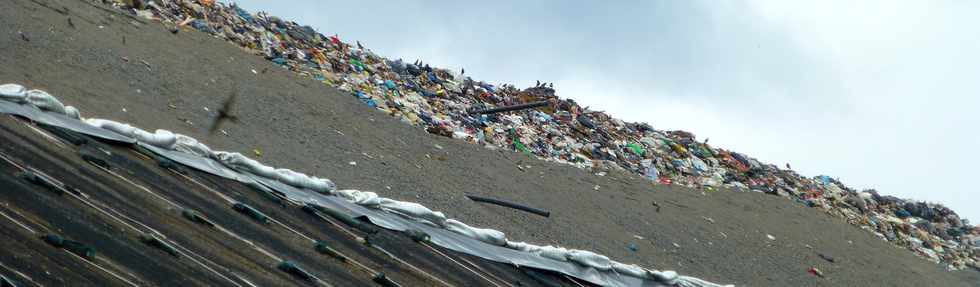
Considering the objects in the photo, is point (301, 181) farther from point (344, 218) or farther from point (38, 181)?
point (38, 181)

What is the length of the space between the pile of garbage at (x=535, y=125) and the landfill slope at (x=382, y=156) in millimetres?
747

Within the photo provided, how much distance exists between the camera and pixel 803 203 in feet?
72.3

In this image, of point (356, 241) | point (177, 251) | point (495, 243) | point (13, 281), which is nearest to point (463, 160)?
point (495, 243)

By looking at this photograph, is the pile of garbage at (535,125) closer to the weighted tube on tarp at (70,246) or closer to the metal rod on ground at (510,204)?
the metal rod on ground at (510,204)

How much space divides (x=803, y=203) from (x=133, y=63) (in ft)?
40.9

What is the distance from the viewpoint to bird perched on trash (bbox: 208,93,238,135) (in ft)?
41.9

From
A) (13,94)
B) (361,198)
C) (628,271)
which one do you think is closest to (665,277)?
(628,271)

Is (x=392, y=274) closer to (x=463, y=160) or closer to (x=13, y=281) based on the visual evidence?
(x=13, y=281)

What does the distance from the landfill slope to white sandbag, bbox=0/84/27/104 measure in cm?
275

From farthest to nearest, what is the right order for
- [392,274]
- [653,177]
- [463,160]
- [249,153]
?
[653,177] → [463,160] → [249,153] → [392,274]

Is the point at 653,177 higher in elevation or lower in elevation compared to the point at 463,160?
higher

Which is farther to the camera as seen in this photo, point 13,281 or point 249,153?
point 249,153

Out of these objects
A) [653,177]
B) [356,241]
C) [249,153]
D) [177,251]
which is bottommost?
[177,251]

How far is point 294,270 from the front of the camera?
7.11 metres
